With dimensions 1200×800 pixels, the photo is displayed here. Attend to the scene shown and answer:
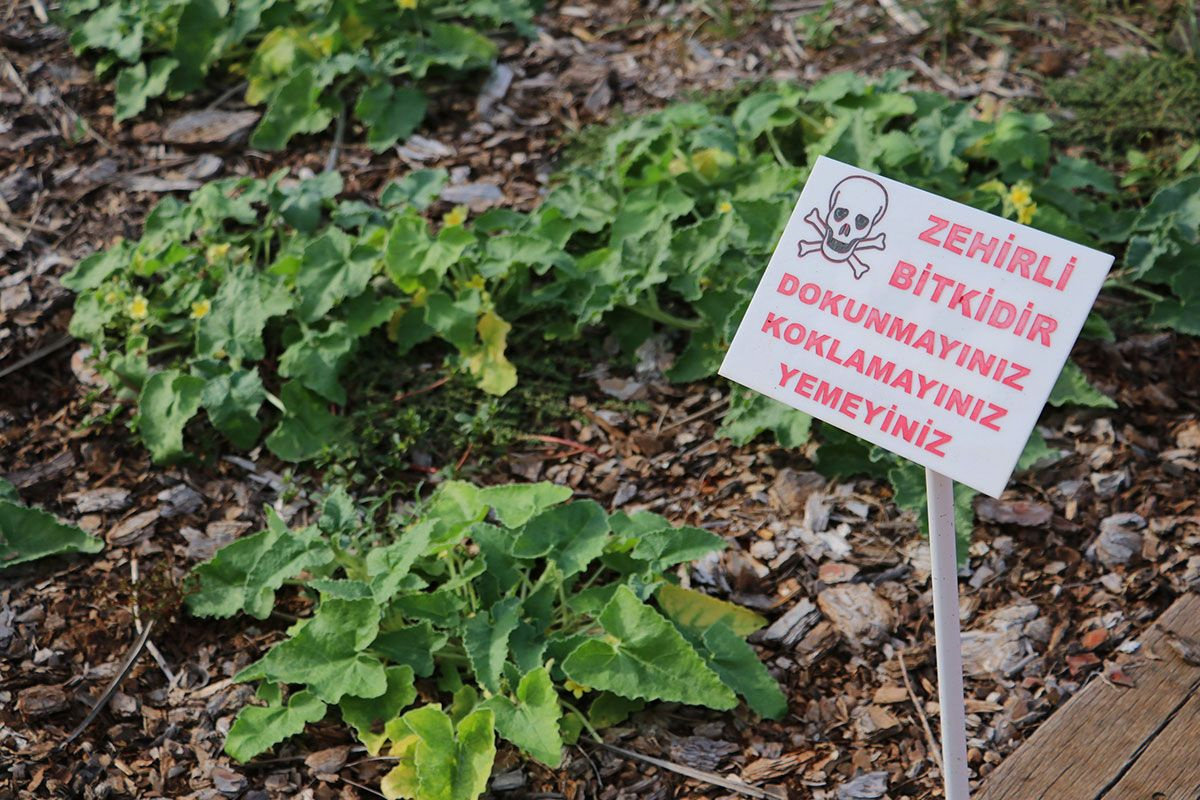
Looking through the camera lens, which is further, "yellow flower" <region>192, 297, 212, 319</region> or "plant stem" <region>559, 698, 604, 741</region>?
"yellow flower" <region>192, 297, 212, 319</region>

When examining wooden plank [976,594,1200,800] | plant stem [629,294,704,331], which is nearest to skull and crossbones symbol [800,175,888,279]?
wooden plank [976,594,1200,800]

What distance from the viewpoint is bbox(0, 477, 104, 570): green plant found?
2.73m

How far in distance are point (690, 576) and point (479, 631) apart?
540mm

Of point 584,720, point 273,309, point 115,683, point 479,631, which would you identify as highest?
point 273,309

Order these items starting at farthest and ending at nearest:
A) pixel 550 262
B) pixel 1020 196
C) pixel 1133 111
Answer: pixel 1133 111 → pixel 550 262 → pixel 1020 196

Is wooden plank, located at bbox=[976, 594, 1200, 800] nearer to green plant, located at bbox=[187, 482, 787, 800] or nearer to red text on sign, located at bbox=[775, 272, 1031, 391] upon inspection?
green plant, located at bbox=[187, 482, 787, 800]

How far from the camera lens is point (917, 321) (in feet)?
5.96

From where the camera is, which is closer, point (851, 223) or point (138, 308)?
point (851, 223)

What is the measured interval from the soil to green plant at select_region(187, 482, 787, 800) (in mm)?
110

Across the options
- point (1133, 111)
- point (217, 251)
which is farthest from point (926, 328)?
point (1133, 111)

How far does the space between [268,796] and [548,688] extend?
1.96 ft

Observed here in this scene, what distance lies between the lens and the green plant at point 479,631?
229cm

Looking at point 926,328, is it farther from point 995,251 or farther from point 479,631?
point 479,631

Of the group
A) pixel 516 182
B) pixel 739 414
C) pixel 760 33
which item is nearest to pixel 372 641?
pixel 739 414
